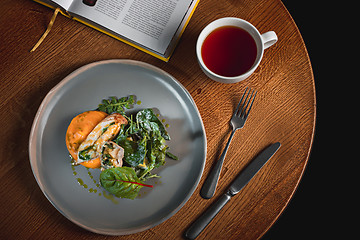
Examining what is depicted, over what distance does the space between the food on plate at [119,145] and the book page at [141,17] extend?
0.78 ft

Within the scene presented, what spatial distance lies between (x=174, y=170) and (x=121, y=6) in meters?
0.59

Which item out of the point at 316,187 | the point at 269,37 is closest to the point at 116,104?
the point at 269,37

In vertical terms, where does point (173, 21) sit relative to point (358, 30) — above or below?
below

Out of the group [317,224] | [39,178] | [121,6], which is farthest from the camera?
[317,224]

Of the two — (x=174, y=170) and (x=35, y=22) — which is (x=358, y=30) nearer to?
(x=174, y=170)

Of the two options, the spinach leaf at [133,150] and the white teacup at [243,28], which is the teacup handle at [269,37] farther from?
the spinach leaf at [133,150]

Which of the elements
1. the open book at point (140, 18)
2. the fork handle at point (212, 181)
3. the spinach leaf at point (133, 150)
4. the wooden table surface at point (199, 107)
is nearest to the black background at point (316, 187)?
the wooden table surface at point (199, 107)

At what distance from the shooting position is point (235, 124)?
1047 mm

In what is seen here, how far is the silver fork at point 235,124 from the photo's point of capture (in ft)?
3.35

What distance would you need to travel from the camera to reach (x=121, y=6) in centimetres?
111

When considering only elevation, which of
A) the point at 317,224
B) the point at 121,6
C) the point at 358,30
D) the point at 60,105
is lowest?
the point at 317,224

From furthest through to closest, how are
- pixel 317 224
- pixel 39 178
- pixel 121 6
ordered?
pixel 317 224 → pixel 121 6 → pixel 39 178

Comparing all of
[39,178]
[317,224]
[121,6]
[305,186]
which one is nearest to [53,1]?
[121,6]

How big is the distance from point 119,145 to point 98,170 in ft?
0.39
